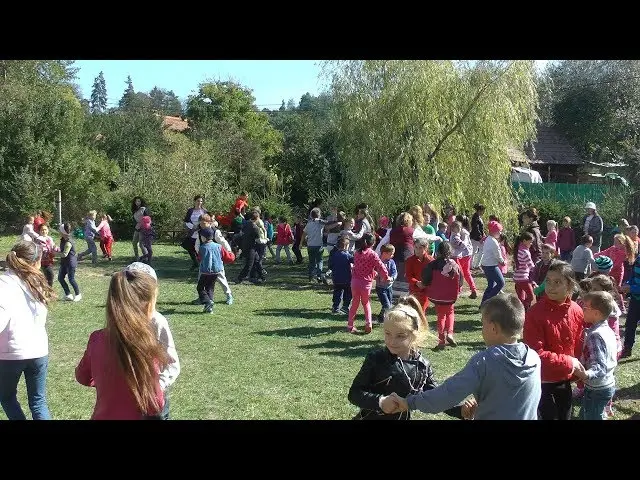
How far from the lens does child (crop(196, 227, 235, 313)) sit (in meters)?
11.5

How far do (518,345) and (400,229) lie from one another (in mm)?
8549

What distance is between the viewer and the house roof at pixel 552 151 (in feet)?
121

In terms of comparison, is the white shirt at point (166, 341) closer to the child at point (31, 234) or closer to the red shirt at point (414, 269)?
the red shirt at point (414, 269)

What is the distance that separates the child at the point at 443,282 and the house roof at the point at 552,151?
Answer: 2883 cm

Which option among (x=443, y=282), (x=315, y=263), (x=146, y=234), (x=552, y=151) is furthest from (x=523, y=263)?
(x=552, y=151)

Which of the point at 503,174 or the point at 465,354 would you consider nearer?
the point at 465,354

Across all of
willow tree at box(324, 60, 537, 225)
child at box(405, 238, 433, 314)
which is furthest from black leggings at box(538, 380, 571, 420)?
willow tree at box(324, 60, 537, 225)

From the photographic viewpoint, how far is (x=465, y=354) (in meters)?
8.82

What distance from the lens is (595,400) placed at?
4781mm

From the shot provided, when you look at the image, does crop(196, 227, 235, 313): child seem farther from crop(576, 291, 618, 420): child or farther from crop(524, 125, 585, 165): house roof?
crop(524, 125, 585, 165): house roof

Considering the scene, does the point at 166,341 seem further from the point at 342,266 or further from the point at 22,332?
the point at 342,266
